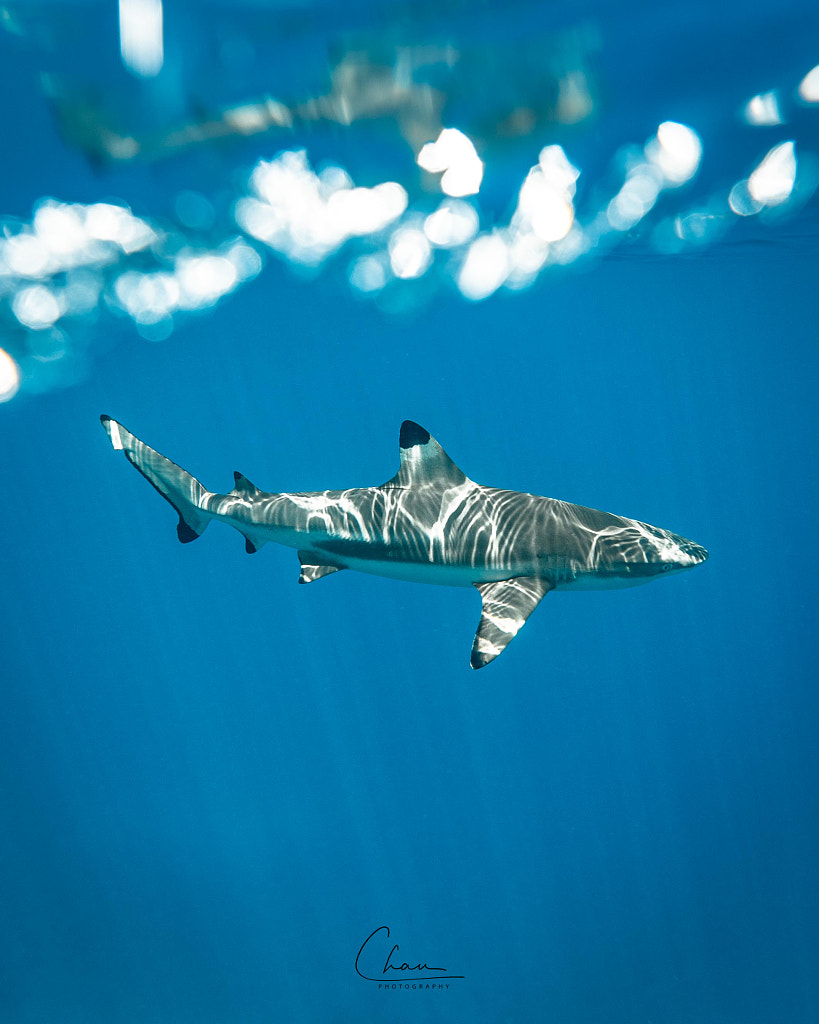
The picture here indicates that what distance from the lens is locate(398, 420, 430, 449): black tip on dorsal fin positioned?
17.4 feet

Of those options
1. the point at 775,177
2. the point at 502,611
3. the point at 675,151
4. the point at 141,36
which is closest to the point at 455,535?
the point at 502,611

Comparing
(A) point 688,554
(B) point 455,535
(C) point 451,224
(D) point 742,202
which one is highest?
(D) point 742,202

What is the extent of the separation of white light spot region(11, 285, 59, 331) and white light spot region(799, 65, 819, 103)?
14.2 meters

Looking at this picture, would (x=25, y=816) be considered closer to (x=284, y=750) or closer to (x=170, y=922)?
(x=170, y=922)

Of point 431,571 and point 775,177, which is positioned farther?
point 775,177

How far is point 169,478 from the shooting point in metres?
6.07

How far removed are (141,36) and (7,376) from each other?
1197 cm

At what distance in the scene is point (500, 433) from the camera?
98.7ft

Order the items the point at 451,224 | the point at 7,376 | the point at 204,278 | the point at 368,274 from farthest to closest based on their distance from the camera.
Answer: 1. the point at 7,376
2. the point at 368,274
3. the point at 204,278
4. the point at 451,224

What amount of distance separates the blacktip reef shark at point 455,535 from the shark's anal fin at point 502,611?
17 mm

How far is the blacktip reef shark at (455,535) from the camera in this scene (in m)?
4.98

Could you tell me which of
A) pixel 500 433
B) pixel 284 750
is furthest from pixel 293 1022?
pixel 500 433

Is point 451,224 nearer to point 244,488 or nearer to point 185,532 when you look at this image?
point 244,488

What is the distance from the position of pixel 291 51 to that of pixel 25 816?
17386 mm
